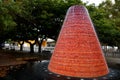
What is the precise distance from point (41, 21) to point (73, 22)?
10.3 m

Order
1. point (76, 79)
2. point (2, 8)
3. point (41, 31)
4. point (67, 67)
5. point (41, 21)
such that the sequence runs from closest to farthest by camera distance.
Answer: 1. point (76, 79)
2. point (67, 67)
3. point (2, 8)
4. point (41, 21)
5. point (41, 31)

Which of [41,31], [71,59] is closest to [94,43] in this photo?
[71,59]

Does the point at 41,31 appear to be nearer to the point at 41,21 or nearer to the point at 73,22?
the point at 41,21

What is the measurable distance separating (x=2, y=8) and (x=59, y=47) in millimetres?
5360

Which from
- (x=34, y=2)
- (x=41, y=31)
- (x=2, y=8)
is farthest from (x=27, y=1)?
(x=2, y=8)

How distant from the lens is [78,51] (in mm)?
10188

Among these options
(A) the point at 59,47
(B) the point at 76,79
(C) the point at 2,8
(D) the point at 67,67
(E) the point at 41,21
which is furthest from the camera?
(E) the point at 41,21

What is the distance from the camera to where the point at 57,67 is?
34.0ft

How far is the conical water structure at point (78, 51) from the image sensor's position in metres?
9.89

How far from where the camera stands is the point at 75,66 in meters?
9.93

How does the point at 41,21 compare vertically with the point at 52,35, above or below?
above

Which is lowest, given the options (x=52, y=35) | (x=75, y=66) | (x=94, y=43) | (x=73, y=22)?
(x=52, y=35)

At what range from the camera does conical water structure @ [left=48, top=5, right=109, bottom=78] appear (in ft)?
32.4

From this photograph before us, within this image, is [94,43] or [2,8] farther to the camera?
[2,8]
